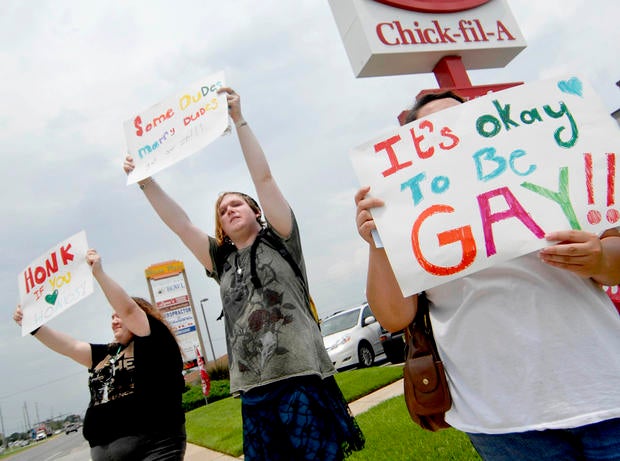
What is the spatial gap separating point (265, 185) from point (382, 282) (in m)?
0.83

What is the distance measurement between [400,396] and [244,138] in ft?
13.7

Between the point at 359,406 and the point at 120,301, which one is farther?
the point at 359,406

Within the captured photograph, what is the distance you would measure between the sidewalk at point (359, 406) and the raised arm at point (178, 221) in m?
3.51

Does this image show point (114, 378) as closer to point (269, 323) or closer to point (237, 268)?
point (237, 268)

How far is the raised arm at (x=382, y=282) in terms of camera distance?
139cm

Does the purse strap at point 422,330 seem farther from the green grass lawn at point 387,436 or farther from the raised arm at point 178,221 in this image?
the green grass lawn at point 387,436

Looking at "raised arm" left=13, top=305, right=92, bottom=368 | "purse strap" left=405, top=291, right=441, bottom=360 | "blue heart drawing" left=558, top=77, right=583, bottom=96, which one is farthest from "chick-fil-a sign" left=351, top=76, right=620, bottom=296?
"raised arm" left=13, top=305, right=92, bottom=368

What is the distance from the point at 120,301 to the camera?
8.47ft

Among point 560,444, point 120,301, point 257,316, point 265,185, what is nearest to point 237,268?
point 257,316

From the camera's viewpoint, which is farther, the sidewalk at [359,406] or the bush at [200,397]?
the bush at [200,397]

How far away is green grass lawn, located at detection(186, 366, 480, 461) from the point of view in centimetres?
309

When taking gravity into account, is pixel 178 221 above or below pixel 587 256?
above

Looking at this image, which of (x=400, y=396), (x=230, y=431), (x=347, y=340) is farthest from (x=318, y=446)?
(x=347, y=340)

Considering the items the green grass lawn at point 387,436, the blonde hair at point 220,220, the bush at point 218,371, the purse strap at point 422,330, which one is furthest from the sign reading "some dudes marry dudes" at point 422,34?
the bush at point 218,371
